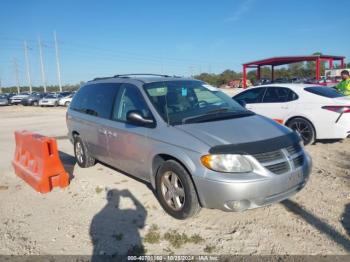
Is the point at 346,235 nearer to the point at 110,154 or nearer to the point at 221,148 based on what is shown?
the point at 221,148

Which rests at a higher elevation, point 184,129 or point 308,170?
point 184,129

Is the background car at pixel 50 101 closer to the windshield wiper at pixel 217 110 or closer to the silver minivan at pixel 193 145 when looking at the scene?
the silver minivan at pixel 193 145

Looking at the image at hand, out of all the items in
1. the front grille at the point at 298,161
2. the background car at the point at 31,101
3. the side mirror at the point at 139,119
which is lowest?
the background car at the point at 31,101

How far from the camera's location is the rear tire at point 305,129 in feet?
24.5

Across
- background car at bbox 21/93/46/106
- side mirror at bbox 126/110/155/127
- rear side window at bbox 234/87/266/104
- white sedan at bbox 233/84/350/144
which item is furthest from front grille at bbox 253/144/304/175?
background car at bbox 21/93/46/106

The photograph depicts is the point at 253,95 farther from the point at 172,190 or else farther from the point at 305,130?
the point at 172,190

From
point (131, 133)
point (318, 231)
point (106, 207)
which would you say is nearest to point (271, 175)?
point (318, 231)

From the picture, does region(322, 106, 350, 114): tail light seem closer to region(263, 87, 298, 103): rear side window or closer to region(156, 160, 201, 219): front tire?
region(263, 87, 298, 103): rear side window

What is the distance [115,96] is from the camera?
5.26m

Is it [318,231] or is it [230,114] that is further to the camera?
[230,114]

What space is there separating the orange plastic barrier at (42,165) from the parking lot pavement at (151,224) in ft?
0.59

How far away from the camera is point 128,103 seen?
16.2 ft

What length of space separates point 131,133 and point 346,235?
2.98 m

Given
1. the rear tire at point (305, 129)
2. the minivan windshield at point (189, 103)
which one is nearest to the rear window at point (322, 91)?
the rear tire at point (305, 129)
